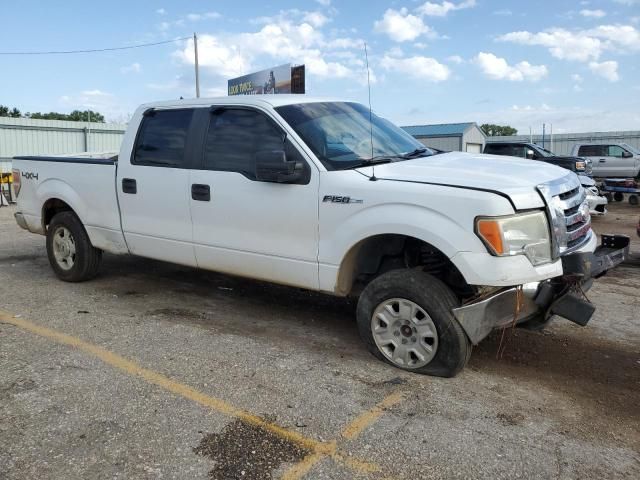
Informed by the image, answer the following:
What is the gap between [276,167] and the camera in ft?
14.0

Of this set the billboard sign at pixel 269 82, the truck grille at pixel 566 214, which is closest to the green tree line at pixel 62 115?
the billboard sign at pixel 269 82

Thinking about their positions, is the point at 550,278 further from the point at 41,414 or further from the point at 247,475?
the point at 41,414

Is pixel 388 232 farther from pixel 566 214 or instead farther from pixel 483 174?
pixel 566 214

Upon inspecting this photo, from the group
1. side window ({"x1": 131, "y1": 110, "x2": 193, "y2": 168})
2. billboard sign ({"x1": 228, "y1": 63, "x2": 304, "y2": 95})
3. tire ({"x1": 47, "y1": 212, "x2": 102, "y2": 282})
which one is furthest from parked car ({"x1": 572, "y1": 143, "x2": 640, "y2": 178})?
tire ({"x1": 47, "y1": 212, "x2": 102, "y2": 282})

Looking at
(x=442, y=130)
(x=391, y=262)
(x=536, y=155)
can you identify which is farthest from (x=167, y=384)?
(x=442, y=130)

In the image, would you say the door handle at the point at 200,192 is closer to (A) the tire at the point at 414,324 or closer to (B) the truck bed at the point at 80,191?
(B) the truck bed at the point at 80,191

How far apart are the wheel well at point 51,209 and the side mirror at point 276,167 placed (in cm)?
324

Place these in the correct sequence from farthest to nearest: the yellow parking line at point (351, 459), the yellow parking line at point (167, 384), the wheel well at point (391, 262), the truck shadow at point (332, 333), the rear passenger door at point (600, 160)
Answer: the rear passenger door at point (600, 160)
the wheel well at point (391, 262)
the truck shadow at point (332, 333)
the yellow parking line at point (167, 384)
the yellow parking line at point (351, 459)

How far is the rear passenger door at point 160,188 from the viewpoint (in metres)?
5.21

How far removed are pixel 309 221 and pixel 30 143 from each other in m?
24.2

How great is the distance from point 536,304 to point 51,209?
554 centimetres

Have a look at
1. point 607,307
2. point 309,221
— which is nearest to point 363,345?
point 309,221

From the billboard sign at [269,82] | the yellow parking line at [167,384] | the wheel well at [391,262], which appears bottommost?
the yellow parking line at [167,384]

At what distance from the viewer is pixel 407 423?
3.34 meters
